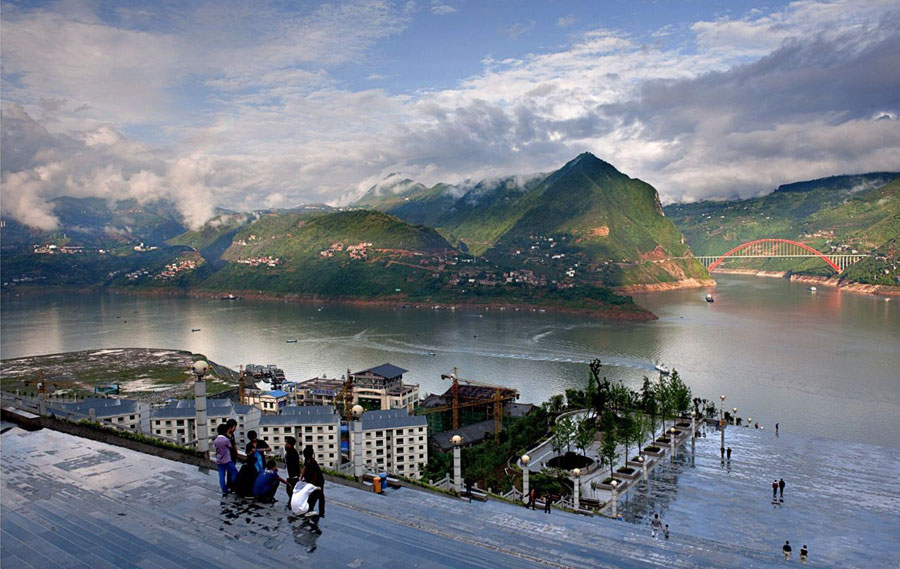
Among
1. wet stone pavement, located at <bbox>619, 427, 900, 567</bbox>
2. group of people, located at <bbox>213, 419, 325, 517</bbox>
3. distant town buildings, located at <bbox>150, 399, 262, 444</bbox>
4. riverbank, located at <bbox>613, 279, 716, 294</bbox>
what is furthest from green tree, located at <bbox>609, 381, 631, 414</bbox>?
riverbank, located at <bbox>613, 279, 716, 294</bbox>

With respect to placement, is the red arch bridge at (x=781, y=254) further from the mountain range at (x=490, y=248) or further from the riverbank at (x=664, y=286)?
the riverbank at (x=664, y=286)

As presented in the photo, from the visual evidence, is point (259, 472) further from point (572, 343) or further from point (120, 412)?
point (572, 343)

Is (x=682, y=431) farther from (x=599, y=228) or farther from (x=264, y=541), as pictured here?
(x=599, y=228)

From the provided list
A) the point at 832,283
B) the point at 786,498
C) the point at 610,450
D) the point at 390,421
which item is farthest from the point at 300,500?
the point at 832,283

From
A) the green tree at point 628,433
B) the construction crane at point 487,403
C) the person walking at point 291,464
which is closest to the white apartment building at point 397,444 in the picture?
the construction crane at point 487,403

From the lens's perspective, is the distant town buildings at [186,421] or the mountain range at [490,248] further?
the mountain range at [490,248]

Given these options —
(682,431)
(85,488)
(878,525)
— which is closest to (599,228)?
(682,431)
